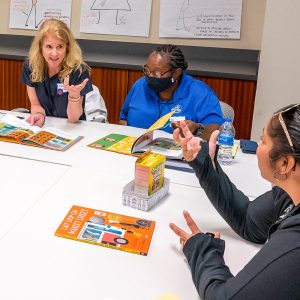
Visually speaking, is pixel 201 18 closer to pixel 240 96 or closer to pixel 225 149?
pixel 240 96

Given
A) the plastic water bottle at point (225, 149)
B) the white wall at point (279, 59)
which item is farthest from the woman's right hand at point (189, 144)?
the white wall at point (279, 59)

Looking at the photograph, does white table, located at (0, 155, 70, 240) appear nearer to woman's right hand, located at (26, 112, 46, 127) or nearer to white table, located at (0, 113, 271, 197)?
white table, located at (0, 113, 271, 197)

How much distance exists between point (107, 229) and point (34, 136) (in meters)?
1.01

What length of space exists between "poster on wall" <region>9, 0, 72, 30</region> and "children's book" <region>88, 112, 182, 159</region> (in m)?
2.17

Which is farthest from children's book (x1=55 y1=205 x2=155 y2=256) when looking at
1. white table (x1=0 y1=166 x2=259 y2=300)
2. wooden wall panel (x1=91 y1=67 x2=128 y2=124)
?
wooden wall panel (x1=91 y1=67 x2=128 y2=124)

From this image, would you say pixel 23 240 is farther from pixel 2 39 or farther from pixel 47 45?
pixel 2 39

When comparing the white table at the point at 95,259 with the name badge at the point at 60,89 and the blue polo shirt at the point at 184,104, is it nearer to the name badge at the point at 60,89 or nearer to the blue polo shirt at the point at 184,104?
the blue polo shirt at the point at 184,104

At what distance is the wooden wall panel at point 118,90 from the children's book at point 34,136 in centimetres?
161

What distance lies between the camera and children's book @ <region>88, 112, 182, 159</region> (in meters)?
1.81

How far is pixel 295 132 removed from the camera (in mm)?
807

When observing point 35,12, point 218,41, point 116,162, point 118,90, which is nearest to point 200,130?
point 116,162

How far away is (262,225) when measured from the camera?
1.11 metres

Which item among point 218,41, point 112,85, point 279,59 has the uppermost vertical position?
point 218,41

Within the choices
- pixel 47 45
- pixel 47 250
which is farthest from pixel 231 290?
pixel 47 45
